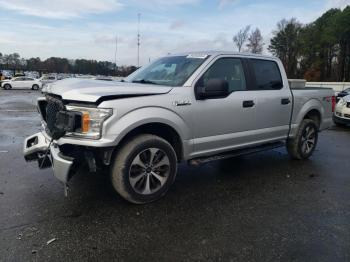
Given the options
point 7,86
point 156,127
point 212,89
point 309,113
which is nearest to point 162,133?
point 156,127

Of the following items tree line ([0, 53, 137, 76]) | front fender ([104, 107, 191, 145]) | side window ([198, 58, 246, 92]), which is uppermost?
tree line ([0, 53, 137, 76])

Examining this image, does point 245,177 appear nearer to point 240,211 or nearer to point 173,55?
point 240,211

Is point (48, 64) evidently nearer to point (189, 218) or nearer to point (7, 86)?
point (7, 86)

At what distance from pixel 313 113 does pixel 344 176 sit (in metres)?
1.50

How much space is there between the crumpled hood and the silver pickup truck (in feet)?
0.03

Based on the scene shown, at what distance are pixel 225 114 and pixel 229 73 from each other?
0.67 m

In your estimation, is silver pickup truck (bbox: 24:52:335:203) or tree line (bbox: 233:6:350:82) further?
tree line (bbox: 233:6:350:82)

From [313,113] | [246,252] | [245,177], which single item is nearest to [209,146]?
[245,177]

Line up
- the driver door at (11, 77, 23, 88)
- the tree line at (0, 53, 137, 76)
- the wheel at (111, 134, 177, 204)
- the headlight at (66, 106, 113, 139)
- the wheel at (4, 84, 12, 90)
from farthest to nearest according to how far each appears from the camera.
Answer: the tree line at (0, 53, 137, 76) → the driver door at (11, 77, 23, 88) → the wheel at (4, 84, 12, 90) → the wheel at (111, 134, 177, 204) → the headlight at (66, 106, 113, 139)

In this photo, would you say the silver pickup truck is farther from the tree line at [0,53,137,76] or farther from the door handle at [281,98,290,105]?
the tree line at [0,53,137,76]

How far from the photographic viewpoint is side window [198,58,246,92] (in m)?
4.59

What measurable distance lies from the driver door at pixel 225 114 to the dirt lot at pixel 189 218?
61 centimetres

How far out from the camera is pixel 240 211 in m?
3.86

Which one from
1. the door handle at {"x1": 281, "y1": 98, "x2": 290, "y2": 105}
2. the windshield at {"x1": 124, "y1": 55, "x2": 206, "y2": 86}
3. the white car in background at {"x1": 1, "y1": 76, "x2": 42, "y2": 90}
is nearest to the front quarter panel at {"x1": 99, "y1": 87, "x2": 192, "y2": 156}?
the windshield at {"x1": 124, "y1": 55, "x2": 206, "y2": 86}
